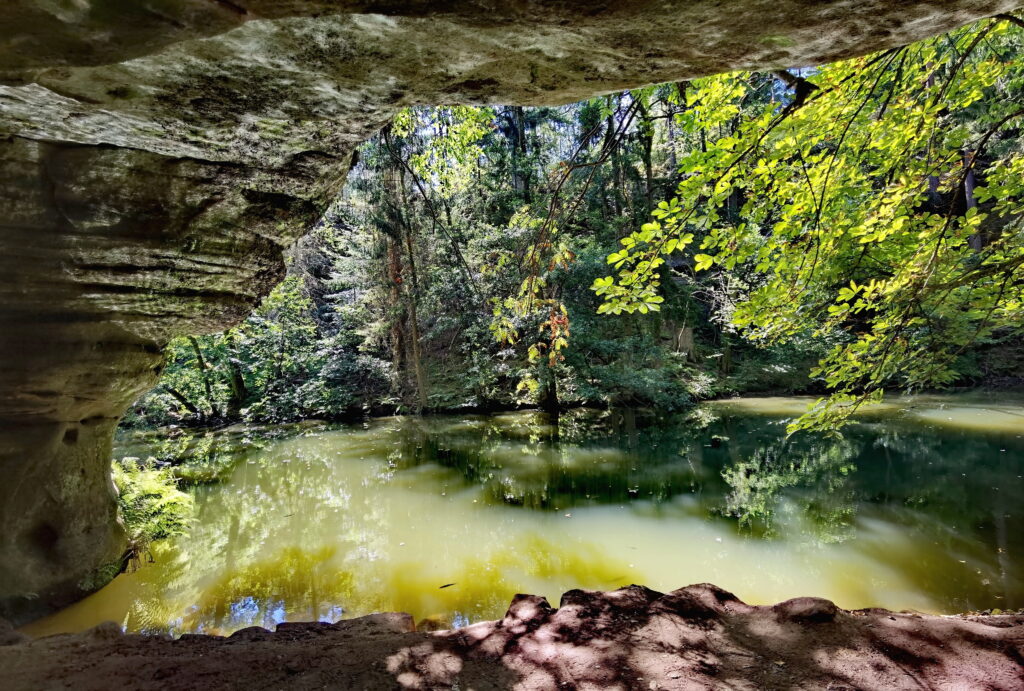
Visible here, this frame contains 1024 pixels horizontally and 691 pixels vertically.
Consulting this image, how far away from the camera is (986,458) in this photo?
334 inches

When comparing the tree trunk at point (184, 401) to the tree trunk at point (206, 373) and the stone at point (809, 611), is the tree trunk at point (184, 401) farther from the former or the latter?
the stone at point (809, 611)

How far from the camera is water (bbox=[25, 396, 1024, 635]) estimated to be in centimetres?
464

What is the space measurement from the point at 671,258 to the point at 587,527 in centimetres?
1540

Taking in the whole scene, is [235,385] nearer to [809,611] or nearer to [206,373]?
[206,373]

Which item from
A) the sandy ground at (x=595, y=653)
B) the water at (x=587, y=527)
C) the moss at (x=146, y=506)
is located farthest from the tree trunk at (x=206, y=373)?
the sandy ground at (x=595, y=653)

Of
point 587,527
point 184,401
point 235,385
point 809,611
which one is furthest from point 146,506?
point 235,385

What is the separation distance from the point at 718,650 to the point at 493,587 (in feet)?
9.12

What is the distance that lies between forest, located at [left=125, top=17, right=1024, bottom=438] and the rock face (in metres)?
0.81

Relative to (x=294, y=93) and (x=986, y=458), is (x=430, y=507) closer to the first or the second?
(x=294, y=93)

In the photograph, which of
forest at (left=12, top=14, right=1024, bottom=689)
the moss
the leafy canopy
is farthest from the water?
the leafy canopy

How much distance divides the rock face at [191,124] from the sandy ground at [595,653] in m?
1.87

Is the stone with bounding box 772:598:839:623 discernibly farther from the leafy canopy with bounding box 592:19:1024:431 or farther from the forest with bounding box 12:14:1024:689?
the leafy canopy with bounding box 592:19:1024:431

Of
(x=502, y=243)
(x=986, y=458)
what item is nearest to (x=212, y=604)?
(x=502, y=243)

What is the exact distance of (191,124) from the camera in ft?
6.69
